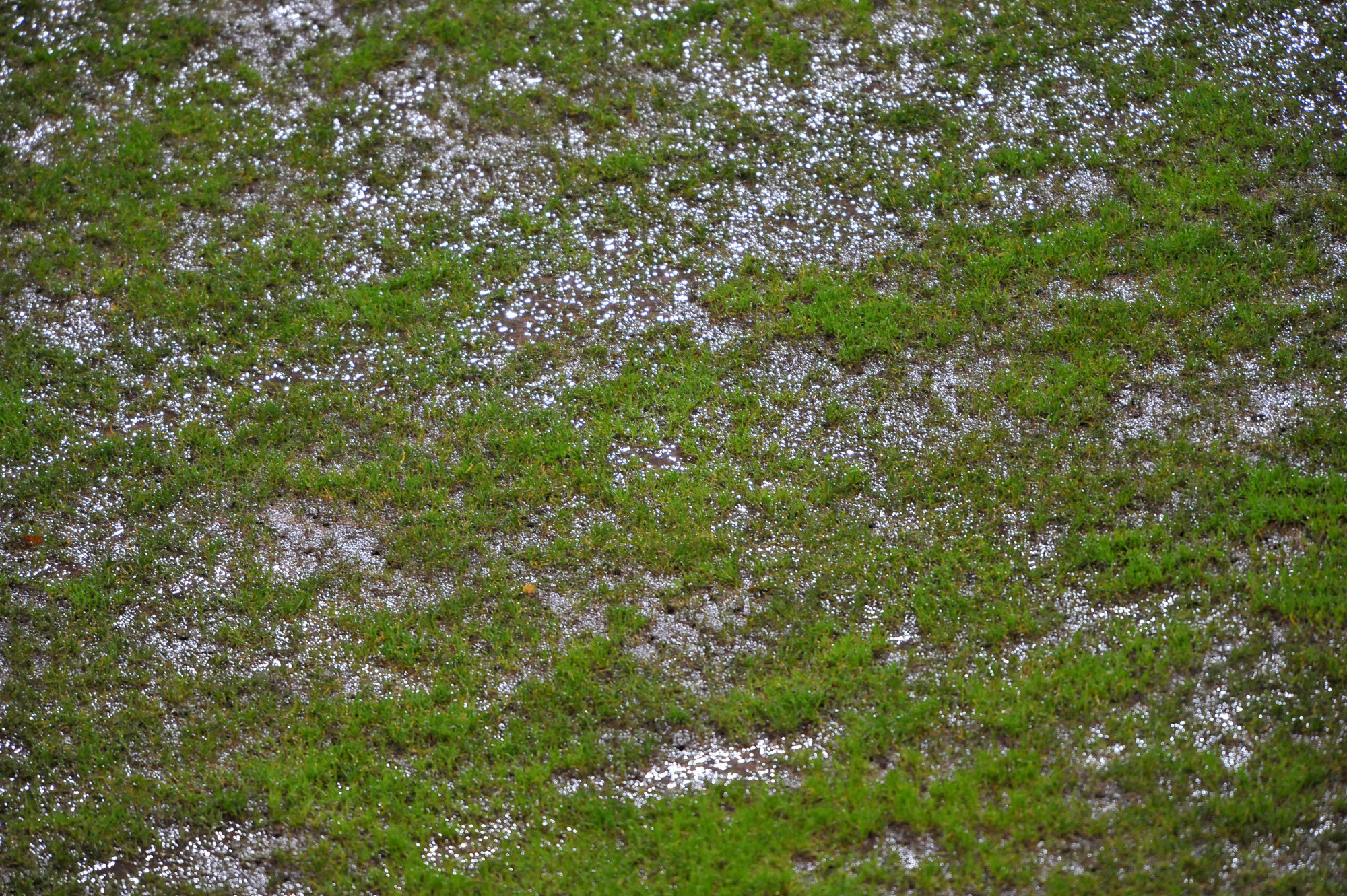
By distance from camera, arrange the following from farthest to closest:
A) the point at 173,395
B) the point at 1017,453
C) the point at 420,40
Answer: the point at 420,40 → the point at 173,395 → the point at 1017,453

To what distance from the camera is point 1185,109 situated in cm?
464

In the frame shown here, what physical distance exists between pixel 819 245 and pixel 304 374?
2.15 meters

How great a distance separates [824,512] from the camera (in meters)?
3.72

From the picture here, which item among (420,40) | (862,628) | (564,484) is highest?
(420,40)

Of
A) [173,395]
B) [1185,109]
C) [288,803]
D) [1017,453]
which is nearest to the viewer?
[288,803]

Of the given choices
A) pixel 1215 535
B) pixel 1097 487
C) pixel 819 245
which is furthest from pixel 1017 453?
pixel 819 245

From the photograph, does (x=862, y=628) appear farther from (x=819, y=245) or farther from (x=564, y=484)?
(x=819, y=245)

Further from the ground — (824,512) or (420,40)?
(420,40)

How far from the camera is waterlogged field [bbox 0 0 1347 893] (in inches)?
124

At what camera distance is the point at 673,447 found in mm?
3949

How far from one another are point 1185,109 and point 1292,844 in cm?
312

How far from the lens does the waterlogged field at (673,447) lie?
124 inches

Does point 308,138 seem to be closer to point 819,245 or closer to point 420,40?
point 420,40

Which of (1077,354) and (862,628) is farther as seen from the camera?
(1077,354)
